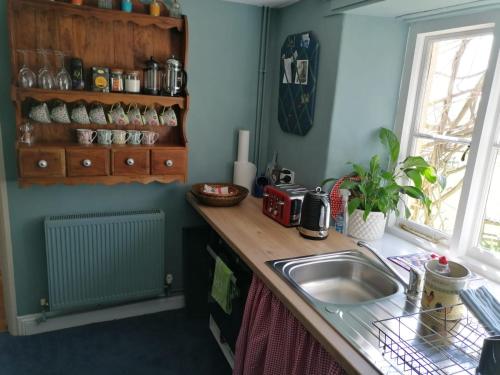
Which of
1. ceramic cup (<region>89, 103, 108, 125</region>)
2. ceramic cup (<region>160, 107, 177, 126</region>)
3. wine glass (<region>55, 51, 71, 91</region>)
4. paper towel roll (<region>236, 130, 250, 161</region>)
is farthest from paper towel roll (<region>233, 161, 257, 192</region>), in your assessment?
wine glass (<region>55, 51, 71, 91</region>)

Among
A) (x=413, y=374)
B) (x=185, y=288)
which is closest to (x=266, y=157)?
(x=185, y=288)

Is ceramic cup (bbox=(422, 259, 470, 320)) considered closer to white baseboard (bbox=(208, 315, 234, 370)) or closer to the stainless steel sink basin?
the stainless steel sink basin

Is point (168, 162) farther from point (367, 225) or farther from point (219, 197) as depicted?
point (367, 225)

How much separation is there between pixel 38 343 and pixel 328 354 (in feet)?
6.22

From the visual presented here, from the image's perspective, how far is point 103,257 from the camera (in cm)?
237

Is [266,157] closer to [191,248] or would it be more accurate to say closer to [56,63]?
[191,248]

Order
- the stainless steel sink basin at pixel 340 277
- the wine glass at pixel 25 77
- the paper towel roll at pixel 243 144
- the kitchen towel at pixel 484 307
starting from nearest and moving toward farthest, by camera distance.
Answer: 1. the kitchen towel at pixel 484 307
2. the stainless steel sink basin at pixel 340 277
3. the wine glass at pixel 25 77
4. the paper towel roll at pixel 243 144

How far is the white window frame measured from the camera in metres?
1.74

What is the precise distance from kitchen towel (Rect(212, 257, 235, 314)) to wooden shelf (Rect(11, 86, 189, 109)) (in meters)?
0.91

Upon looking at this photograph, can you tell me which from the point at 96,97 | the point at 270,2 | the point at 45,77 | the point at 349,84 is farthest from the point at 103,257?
the point at 270,2

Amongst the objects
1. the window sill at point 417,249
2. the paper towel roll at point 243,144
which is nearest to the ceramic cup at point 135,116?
the paper towel roll at point 243,144

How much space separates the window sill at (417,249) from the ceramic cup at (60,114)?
1740 mm

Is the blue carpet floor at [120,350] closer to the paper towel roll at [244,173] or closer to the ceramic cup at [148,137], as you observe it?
the paper towel roll at [244,173]

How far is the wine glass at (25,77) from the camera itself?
1908mm
